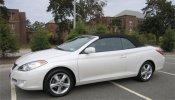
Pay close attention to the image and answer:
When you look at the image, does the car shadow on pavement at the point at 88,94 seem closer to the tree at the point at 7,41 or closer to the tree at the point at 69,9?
the tree at the point at 7,41

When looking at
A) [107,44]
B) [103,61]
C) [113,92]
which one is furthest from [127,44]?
[113,92]

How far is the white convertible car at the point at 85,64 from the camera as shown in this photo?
18.4ft

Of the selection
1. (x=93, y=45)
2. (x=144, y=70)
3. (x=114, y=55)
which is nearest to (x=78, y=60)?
(x=93, y=45)

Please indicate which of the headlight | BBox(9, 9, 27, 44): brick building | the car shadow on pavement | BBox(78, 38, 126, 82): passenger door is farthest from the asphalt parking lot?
BBox(9, 9, 27, 44): brick building

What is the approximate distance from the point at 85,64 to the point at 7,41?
8610 millimetres

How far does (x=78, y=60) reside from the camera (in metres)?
6.02

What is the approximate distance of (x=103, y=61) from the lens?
20.9ft

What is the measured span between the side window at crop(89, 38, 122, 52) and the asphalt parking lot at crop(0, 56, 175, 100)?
3.48 ft

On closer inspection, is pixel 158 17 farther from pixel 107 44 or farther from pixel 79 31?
pixel 107 44

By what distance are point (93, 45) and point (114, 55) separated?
0.67 m

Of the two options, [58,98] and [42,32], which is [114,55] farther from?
[42,32]

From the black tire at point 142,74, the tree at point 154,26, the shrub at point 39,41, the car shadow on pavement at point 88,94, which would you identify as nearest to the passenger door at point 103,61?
the car shadow on pavement at point 88,94

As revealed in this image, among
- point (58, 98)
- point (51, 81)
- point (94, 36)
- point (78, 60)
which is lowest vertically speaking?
point (58, 98)

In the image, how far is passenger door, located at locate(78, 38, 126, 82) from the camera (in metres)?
6.12
